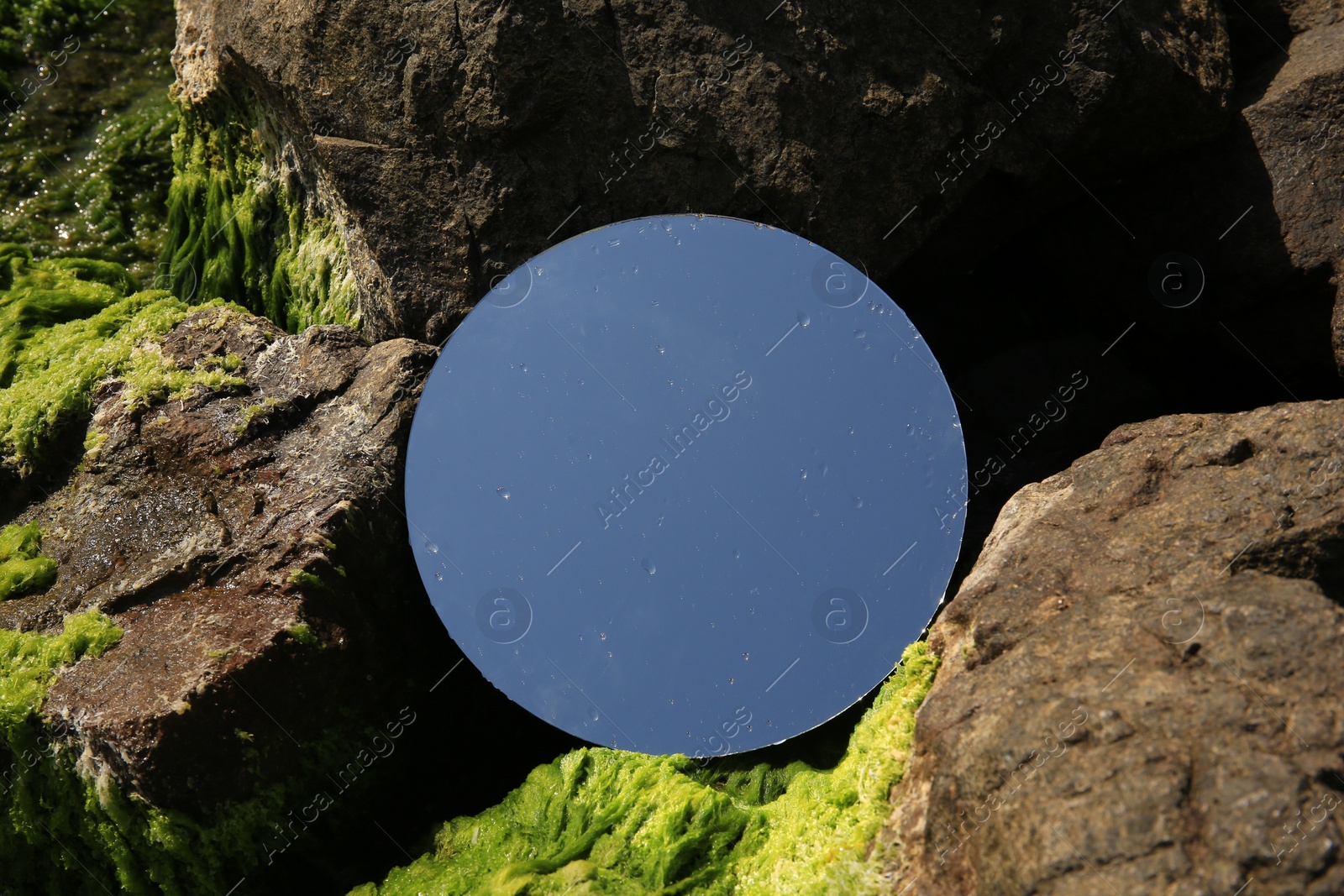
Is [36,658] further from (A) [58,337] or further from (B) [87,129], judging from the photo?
(B) [87,129]

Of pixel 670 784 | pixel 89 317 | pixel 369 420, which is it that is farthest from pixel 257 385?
pixel 670 784

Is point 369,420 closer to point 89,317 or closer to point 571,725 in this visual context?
point 571,725

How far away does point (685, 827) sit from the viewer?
306cm

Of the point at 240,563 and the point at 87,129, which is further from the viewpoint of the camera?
the point at 87,129

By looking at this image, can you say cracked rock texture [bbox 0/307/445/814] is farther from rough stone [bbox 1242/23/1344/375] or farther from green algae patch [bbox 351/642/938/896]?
rough stone [bbox 1242/23/1344/375]

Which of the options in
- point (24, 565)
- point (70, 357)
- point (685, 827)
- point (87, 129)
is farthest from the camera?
point (87, 129)

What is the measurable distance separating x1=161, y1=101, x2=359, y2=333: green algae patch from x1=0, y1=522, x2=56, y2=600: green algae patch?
59.4 inches

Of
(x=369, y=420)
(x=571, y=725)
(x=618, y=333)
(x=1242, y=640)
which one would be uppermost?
(x=369, y=420)

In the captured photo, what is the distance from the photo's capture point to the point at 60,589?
3424 mm

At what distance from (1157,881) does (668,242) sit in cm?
241

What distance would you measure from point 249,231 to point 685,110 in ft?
8.24

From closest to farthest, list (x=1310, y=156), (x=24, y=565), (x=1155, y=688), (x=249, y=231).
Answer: (x=1155, y=688)
(x=24, y=565)
(x=1310, y=156)
(x=249, y=231)

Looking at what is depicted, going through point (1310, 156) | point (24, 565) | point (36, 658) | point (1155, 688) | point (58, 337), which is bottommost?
point (1310, 156)

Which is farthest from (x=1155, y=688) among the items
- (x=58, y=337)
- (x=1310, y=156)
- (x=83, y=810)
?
(x=58, y=337)
